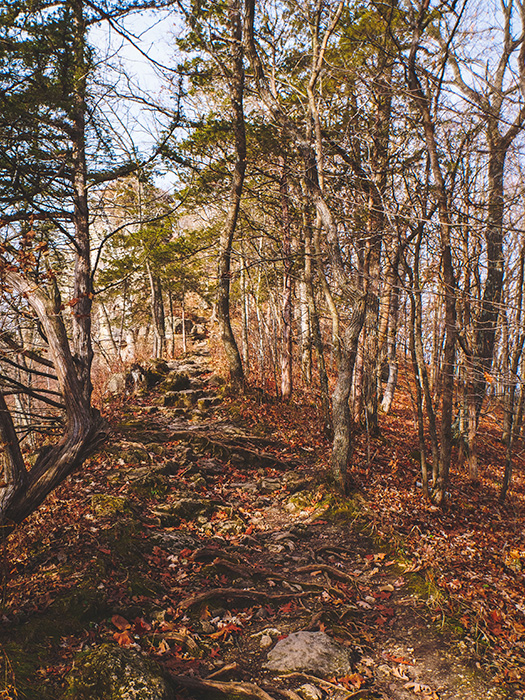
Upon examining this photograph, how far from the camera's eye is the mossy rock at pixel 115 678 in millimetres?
2729

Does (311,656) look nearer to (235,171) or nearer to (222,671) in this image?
(222,671)

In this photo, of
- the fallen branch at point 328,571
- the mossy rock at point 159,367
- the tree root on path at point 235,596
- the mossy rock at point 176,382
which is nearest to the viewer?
the tree root on path at point 235,596

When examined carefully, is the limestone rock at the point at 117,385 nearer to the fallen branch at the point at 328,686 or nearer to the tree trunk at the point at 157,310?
the tree trunk at the point at 157,310

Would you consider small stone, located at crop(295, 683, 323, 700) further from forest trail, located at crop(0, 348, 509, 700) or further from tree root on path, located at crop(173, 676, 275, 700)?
tree root on path, located at crop(173, 676, 275, 700)

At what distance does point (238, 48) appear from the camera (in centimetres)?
867

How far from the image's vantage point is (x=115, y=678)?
281cm

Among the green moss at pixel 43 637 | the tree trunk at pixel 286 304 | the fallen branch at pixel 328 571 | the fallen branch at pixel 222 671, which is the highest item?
the tree trunk at pixel 286 304

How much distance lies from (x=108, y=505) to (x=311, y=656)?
11.4 feet

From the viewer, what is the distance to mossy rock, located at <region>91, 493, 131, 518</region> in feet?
18.4

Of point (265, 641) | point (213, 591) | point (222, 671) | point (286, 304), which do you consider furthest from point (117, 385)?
point (222, 671)

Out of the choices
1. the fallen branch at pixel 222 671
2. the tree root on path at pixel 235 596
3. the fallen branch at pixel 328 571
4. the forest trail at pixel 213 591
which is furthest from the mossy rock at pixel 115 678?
the fallen branch at pixel 328 571

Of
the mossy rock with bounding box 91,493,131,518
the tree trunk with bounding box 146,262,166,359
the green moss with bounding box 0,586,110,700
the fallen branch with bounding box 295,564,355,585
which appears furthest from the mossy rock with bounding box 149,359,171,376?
the green moss with bounding box 0,586,110,700

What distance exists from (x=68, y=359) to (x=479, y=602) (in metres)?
5.44

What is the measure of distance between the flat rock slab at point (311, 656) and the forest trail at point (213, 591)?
5cm
